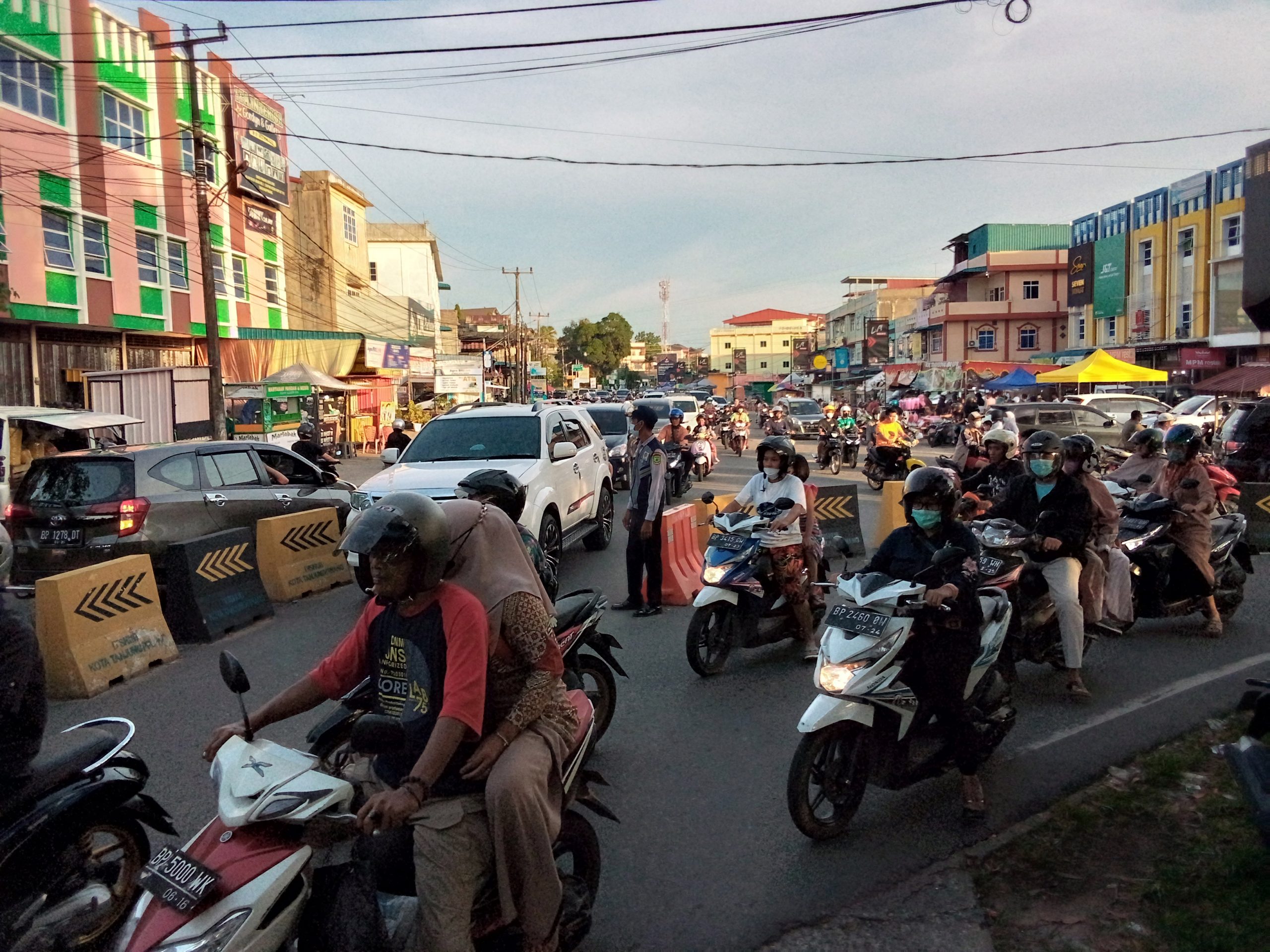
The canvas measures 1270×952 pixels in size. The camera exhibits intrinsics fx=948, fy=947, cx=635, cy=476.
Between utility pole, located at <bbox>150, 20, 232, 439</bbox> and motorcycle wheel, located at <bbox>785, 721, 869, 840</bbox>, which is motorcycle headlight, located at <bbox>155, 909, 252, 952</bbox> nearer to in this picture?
motorcycle wheel, located at <bbox>785, 721, 869, 840</bbox>

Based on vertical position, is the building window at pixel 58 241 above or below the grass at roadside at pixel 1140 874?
above

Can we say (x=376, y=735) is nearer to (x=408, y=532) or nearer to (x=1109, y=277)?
(x=408, y=532)

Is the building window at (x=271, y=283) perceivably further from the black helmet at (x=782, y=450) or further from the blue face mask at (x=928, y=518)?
the blue face mask at (x=928, y=518)

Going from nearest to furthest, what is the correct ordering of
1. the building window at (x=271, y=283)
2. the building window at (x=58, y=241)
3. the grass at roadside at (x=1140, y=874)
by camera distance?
the grass at roadside at (x=1140, y=874), the building window at (x=58, y=241), the building window at (x=271, y=283)

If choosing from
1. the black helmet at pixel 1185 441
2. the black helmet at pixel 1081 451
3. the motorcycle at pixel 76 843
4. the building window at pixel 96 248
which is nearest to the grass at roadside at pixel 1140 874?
the black helmet at pixel 1081 451

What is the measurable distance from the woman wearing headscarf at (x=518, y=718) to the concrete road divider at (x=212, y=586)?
5.66 metres

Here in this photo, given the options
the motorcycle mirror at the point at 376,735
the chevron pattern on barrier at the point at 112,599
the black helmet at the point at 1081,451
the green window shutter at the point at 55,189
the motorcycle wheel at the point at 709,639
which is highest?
the green window shutter at the point at 55,189

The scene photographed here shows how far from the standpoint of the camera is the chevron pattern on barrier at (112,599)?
6.76m

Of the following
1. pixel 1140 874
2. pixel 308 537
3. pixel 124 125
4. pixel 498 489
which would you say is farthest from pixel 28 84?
pixel 1140 874

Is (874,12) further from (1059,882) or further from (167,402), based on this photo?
(167,402)

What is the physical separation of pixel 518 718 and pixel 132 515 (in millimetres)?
7001

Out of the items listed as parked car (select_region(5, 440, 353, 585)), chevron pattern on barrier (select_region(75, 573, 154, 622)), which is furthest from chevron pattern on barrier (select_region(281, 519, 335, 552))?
chevron pattern on barrier (select_region(75, 573, 154, 622))

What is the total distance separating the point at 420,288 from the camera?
60.9 m

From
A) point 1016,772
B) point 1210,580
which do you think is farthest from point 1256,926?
point 1210,580
